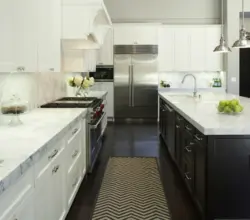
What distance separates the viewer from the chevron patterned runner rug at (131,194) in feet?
10.6

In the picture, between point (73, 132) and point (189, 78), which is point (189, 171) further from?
Answer: point (189, 78)

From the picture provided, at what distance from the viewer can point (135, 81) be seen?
9.38 metres

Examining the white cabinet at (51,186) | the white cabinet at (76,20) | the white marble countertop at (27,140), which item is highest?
the white cabinet at (76,20)

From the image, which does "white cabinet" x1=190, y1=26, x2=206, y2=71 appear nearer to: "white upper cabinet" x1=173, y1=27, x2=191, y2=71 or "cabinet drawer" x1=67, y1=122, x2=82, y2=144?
"white upper cabinet" x1=173, y1=27, x2=191, y2=71

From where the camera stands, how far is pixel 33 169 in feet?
6.09

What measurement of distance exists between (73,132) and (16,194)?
1.83 metres

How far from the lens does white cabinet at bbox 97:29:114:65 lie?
933cm

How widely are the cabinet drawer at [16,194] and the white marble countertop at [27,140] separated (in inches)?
1.7

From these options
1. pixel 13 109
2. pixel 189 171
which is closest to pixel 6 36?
pixel 13 109

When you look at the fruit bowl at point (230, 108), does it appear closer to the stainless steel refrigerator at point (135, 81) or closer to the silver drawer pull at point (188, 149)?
the silver drawer pull at point (188, 149)

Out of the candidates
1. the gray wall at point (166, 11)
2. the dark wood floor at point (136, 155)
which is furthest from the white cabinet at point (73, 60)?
the gray wall at point (166, 11)

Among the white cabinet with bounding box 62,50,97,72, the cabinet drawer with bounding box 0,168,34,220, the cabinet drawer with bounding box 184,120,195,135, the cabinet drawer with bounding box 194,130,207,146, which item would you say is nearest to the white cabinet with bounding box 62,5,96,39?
the white cabinet with bounding box 62,50,97,72

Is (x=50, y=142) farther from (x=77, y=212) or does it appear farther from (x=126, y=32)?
(x=126, y=32)

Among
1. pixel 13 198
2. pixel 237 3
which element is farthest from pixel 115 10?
pixel 13 198
